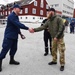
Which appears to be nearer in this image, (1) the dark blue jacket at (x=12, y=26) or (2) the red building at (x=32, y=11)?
(1) the dark blue jacket at (x=12, y=26)

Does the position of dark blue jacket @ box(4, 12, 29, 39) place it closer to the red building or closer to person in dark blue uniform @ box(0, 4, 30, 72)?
person in dark blue uniform @ box(0, 4, 30, 72)

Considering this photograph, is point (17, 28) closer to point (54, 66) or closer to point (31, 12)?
point (54, 66)

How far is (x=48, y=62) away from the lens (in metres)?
6.70

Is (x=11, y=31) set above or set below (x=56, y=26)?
below

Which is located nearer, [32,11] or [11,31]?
[11,31]

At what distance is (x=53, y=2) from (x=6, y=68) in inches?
3478

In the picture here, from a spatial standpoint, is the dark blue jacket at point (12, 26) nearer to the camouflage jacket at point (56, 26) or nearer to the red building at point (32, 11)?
the camouflage jacket at point (56, 26)

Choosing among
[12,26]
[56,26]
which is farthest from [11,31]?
[56,26]

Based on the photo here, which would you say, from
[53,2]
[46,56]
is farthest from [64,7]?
[46,56]

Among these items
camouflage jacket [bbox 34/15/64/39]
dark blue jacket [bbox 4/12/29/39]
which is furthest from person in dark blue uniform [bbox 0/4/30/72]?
camouflage jacket [bbox 34/15/64/39]

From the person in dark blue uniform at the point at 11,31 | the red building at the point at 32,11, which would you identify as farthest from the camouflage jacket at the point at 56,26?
the red building at the point at 32,11

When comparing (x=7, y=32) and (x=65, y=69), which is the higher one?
(x=7, y=32)

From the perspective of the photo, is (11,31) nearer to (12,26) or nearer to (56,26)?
(12,26)

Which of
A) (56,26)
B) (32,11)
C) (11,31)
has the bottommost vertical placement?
(11,31)
